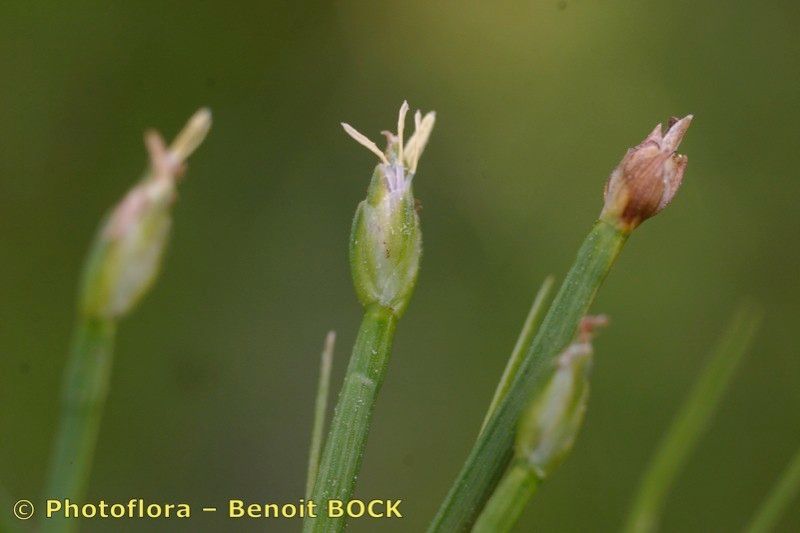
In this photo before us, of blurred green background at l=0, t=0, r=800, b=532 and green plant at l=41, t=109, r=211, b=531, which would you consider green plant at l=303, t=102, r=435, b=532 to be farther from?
blurred green background at l=0, t=0, r=800, b=532

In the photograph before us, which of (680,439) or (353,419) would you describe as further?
(353,419)

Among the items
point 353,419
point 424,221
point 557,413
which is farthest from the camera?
point 424,221

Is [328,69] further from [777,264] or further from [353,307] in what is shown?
[777,264]

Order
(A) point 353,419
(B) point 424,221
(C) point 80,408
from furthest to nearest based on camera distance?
(B) point 424,221, (A) point 353,419, (C) point 80,408

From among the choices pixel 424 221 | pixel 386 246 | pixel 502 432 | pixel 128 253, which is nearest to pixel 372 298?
pixel 386 246

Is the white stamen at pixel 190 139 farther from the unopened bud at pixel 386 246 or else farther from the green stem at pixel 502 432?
the green stem at pixel 502 432

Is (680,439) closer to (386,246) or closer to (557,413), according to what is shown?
(557,413)

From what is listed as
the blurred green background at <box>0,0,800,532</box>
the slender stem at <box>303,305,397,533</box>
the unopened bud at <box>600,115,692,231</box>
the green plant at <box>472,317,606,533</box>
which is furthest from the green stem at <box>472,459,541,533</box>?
the blurred green background at <box>0,0,800,532</box>

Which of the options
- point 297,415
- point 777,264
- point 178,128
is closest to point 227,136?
point 178,128
